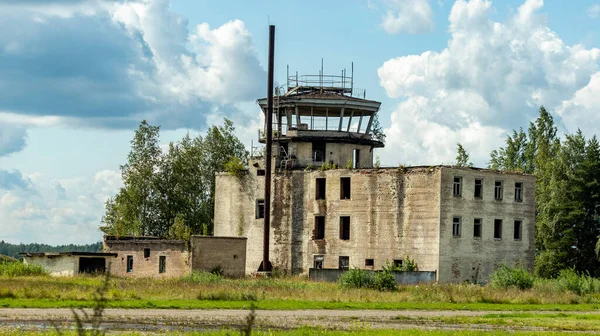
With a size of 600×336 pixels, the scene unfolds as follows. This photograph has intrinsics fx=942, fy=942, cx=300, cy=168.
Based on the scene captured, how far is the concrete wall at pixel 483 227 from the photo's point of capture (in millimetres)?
57219

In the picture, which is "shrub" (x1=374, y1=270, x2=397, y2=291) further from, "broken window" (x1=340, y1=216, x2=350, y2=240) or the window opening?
the window opening

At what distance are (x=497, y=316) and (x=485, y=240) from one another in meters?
27.0

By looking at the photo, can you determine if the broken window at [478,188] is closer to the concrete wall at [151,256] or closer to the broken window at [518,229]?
the broken window at [518,229]

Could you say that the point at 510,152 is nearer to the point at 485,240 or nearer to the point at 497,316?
the point at 485,240

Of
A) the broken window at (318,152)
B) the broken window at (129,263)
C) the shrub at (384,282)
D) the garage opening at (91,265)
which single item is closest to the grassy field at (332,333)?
the shrub at (384,282)

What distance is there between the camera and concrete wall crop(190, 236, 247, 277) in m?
57.3

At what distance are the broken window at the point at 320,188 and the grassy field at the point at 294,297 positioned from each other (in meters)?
17.6

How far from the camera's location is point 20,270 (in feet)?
179

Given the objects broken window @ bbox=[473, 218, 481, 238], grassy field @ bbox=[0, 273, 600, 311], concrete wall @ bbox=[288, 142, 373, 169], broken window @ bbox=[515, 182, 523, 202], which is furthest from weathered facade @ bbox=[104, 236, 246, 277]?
broken window @ bbox=[515, 182, 523, 202]

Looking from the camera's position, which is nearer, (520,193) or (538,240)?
(520,193)

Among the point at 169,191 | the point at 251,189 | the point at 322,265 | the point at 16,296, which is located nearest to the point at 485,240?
the point at 322,265

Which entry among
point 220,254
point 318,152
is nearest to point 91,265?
point 220,254

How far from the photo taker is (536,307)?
38562 millimetres

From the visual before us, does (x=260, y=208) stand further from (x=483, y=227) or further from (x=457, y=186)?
(x=483, y=227)
